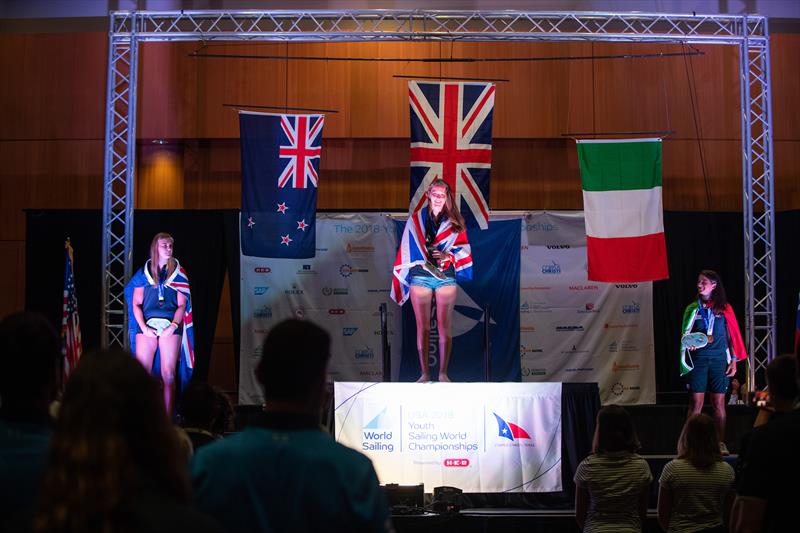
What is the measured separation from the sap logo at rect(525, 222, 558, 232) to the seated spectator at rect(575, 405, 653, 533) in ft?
20.1

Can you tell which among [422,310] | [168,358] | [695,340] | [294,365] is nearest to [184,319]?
[168,358]

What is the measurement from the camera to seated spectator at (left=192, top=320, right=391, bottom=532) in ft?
5.69

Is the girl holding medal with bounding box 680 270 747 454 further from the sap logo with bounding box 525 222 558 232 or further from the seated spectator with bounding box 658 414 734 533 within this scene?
the seated spectator with bounding box 658 414 734 533

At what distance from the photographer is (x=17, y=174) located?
35.4 feet

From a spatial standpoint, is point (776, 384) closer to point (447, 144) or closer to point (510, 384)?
point (510, 384)

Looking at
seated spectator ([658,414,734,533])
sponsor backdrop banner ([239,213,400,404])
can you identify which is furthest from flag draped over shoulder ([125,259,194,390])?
seated spectator ([658,414,734,533])

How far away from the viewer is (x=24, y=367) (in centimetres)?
189

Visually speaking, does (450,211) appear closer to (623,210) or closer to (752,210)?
(623,210)

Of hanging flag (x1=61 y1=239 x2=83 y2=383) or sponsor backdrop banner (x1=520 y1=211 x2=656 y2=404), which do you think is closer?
hanging flag (x1=61 y1=239 x2=83 y2=383)

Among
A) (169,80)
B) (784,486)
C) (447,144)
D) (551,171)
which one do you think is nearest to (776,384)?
(784,486)

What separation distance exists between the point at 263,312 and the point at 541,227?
315 cm

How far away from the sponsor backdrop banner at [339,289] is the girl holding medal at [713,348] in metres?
3.15

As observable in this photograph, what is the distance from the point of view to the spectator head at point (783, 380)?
289 cm

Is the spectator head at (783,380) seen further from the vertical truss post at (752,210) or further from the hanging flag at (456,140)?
the vertical truss post at (752,210)
